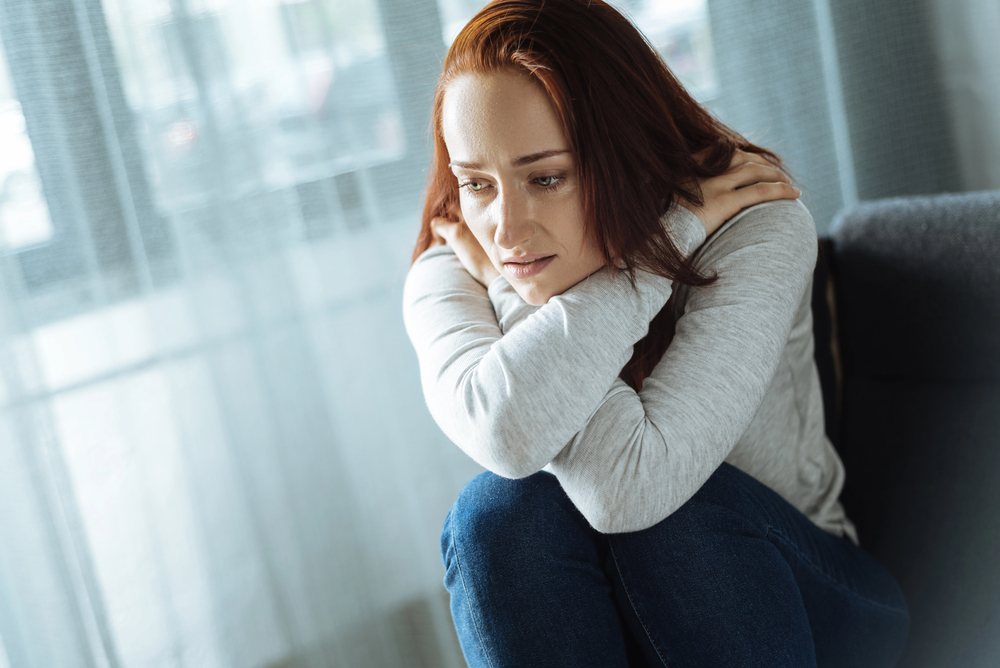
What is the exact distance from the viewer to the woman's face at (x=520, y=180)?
2.44 ft

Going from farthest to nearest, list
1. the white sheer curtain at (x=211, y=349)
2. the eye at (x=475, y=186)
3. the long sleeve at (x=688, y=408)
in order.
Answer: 1. the white sheer curtain at (x=211, y=349)
2. the eye at (x=475, y=186)
3. the long sleeve at (x=688, y=408)

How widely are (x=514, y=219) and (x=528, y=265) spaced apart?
6cm

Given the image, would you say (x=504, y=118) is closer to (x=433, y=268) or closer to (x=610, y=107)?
(x=610, y=107)

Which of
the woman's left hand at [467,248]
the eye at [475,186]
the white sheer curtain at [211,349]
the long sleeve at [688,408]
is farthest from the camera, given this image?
the white sheer curtain at [211,349]

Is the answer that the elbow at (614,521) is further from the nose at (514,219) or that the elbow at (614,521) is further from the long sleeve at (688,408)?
the nose at (514,219)

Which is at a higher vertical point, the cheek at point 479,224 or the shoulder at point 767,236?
the cheek at point 479,224

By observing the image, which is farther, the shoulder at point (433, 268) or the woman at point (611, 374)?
the shoulder at point (433, 268)

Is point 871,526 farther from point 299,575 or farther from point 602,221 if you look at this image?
point 299,575

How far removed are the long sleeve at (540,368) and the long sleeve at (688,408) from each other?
3 centimetres

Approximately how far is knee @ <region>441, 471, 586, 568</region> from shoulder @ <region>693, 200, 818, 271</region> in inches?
11.7

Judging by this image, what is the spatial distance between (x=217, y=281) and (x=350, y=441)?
0.34m

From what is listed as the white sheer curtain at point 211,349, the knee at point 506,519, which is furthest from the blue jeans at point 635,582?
the white sheer curtain at point 211,349

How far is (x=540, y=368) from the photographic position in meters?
0.72

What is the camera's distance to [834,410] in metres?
1.15
